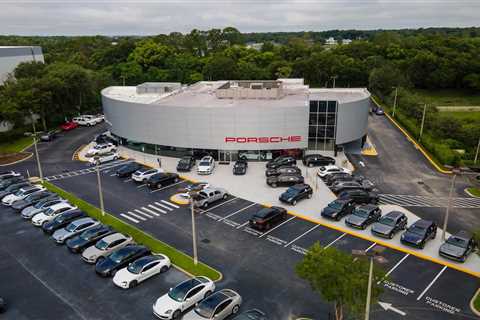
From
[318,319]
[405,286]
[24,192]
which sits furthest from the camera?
[24,192]

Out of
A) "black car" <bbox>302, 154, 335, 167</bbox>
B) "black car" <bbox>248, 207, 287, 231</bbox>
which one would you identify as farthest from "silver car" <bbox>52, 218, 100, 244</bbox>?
"black car" <bbox>302, 154, 335, 167</bbox>

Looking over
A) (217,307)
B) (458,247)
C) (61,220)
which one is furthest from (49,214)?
(458,247)

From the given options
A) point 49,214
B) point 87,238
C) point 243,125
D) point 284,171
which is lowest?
point 49,214

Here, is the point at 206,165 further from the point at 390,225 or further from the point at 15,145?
the point at 15,145

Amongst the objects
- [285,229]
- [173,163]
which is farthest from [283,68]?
[285,229]

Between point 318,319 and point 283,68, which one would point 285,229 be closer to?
point 318,319

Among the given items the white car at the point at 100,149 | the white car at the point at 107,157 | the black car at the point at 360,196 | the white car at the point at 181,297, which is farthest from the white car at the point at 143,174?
the black car at the point at 360,196

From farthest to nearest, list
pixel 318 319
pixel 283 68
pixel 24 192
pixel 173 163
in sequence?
pixel 283 68, pixel 173 163, pixel 24 192, pixel 318 319
